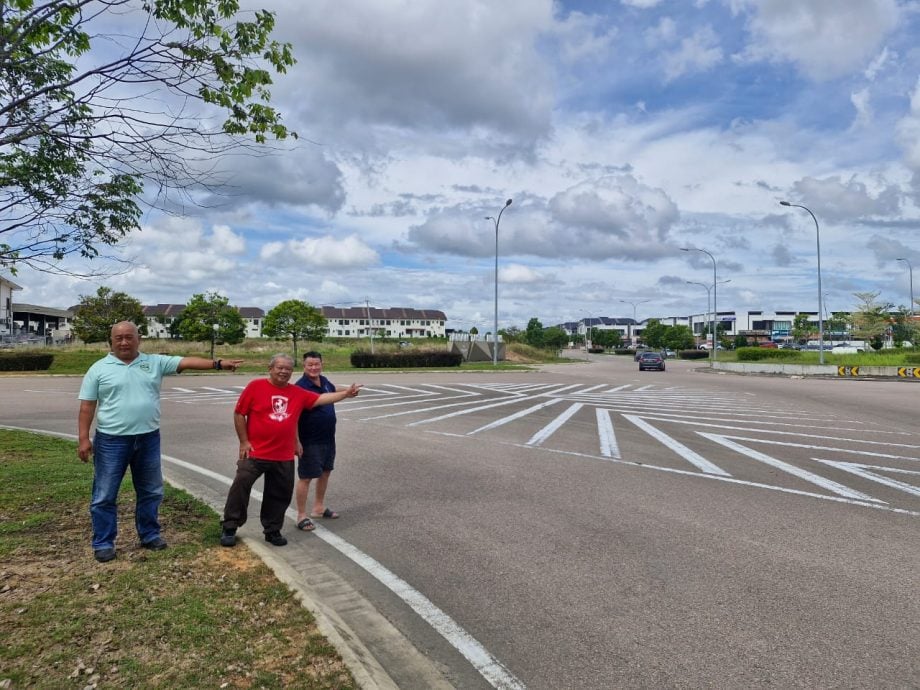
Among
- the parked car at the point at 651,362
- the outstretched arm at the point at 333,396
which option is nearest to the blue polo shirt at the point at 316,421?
the outstretched arm at the point at 333,396

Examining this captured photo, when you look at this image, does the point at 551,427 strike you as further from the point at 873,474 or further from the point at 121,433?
the point at 121,433

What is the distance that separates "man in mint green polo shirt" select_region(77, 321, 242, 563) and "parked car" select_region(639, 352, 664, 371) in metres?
40.3

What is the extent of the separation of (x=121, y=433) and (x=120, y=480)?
1.16 ft

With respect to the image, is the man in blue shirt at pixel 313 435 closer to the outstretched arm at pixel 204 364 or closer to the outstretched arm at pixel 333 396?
the outstretched arm at pixel 333 396

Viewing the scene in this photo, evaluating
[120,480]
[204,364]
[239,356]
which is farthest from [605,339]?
[120,480]

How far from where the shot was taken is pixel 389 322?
153m

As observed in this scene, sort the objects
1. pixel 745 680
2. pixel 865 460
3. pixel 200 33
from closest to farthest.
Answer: pixel 745 680 < pixel 200 33 < pixel 865 460

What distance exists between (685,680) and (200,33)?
5.52 meters

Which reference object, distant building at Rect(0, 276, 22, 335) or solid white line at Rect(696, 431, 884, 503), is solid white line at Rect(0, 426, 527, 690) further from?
distant building at Rect(0, 276, 22, 335)

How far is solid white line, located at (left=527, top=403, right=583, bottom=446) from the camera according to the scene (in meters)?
10.7

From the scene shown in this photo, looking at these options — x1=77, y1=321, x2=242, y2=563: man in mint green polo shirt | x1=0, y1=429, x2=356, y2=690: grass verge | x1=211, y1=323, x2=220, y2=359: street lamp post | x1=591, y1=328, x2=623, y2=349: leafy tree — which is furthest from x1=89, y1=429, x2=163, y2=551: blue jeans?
x1=591, y1=328, x2=623, y2=349: leafy tree

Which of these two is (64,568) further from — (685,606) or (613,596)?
(685,606)

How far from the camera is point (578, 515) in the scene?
6047mm

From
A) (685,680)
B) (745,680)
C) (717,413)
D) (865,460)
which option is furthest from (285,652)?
(717,413)
